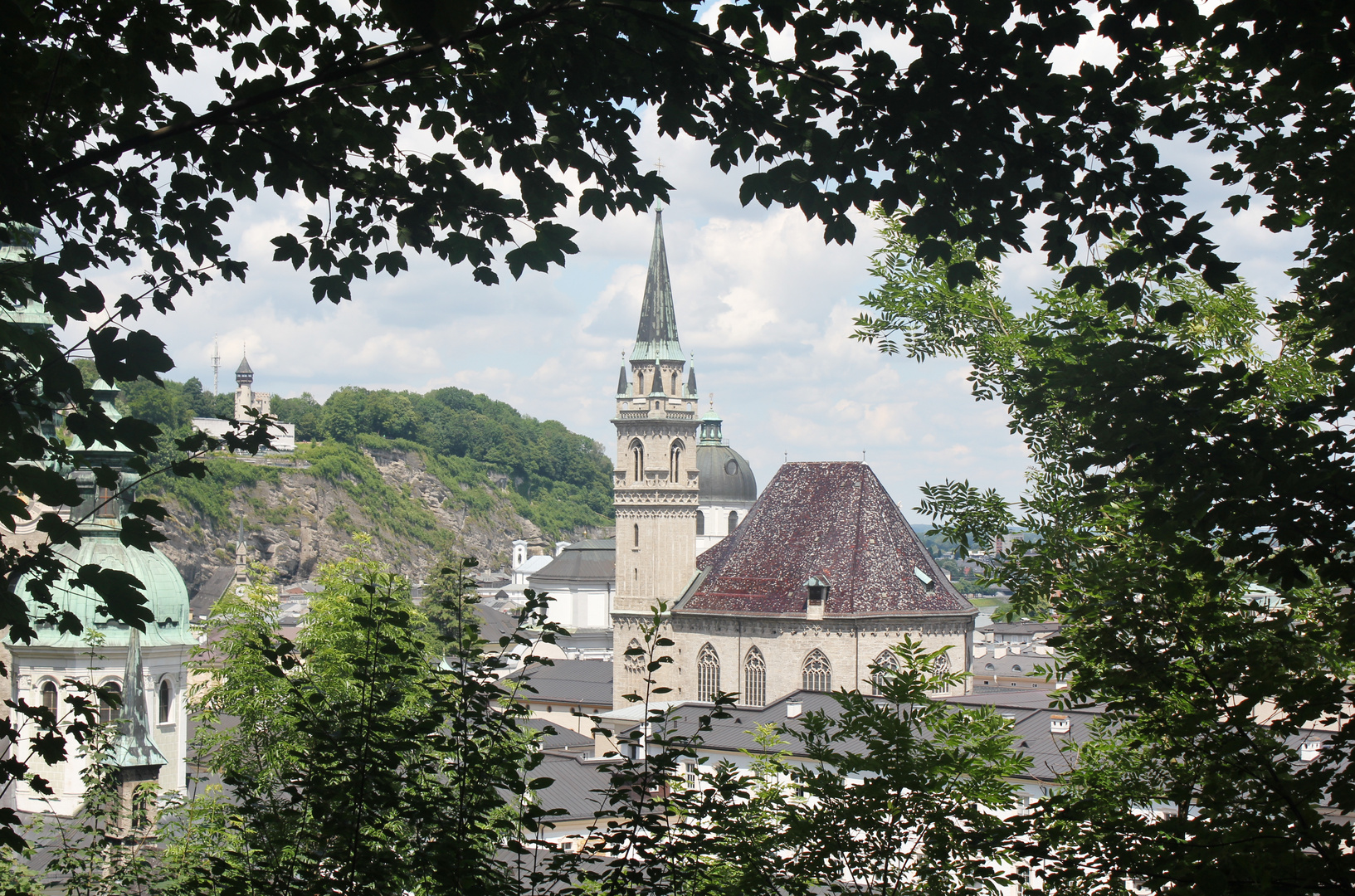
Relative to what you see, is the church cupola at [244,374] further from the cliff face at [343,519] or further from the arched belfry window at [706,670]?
the arched belfry window at [706,670]

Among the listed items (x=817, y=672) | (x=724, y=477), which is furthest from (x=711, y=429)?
(x=817, y=672)

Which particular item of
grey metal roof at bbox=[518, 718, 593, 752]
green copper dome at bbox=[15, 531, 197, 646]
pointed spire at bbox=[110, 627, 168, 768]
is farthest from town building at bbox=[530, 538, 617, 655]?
pointed spire at bbox=[110, 627, 168, 768]

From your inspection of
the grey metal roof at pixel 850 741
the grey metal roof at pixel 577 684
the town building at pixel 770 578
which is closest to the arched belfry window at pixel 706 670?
the town building at pixel 770 578

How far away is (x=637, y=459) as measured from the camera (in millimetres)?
54625

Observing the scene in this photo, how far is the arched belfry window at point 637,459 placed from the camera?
179 feet

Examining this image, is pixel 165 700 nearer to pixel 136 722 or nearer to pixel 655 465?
pixel 136 722

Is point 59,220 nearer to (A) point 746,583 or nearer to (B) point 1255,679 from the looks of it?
(B) point 1255,679

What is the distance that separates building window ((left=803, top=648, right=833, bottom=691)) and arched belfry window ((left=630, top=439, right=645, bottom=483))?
1386 cm

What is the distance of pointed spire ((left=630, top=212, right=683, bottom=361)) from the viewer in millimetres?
54469

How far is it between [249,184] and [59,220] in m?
1.03

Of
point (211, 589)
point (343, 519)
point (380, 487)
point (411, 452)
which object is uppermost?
point (411, 452)

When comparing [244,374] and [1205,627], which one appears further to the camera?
[244,374]

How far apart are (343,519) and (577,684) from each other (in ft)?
235

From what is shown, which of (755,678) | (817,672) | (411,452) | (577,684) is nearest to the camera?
(817,672)
